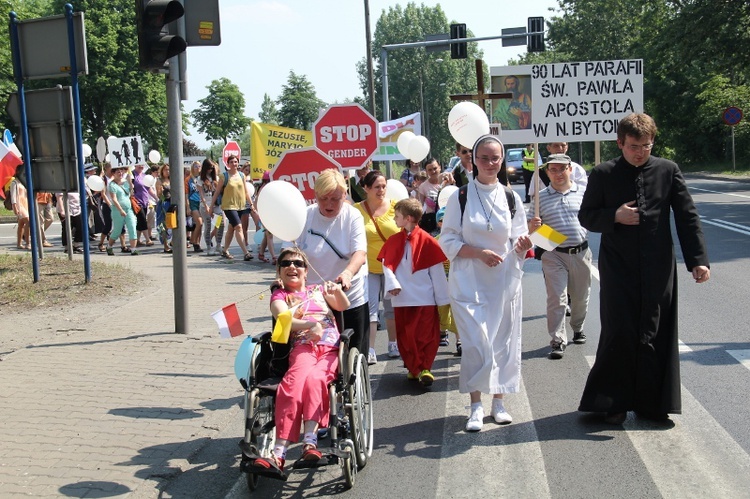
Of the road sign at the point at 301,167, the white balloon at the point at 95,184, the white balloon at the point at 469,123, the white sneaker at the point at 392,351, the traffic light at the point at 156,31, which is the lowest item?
the white sneaker at the point at 392,351

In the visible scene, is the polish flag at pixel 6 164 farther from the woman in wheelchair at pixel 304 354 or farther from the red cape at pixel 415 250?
the woman in wheelchair at pixel 304 354

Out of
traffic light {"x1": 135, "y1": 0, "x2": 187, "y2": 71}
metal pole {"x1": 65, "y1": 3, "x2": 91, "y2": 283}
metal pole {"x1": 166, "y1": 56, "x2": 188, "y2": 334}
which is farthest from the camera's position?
metal pole {"x1": 65, "y1": 3, "x2": 91, "y2": 283}

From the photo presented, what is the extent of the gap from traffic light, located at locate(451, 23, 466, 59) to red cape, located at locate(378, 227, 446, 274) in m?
19.8

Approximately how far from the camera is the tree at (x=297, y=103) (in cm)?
8362

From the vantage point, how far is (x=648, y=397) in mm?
6363

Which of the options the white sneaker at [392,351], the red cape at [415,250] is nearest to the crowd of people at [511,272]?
the red cape at [415,250]

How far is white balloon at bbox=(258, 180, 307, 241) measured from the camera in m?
6.18

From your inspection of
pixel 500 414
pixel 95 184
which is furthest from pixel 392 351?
pixel 95 184

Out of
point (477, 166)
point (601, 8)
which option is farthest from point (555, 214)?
point (601, 8)

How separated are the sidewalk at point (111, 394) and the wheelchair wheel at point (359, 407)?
926 millimetres

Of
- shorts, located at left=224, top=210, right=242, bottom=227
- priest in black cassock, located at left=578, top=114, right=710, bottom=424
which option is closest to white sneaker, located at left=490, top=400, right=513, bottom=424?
priest in black cassock, located at left=578, top=114, right=710, bottom=424

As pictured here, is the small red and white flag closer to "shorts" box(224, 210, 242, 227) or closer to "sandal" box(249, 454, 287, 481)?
"sandal" box(249, 454, 287, 481)

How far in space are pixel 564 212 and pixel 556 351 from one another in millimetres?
1346

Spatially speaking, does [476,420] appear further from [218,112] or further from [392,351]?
[218,112]
